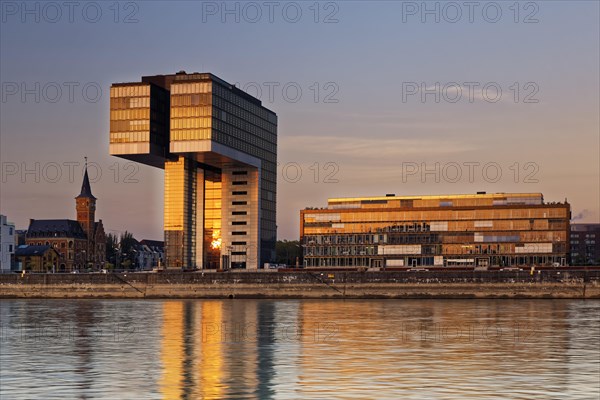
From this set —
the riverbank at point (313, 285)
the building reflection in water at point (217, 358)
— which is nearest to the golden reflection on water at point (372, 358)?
the building reflection in water at point (217, 358)

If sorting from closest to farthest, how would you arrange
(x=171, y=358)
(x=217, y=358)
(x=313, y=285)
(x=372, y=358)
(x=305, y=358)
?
1. (x=372, y=358)
2. (x=305, y=358)
3. (x=217, y=358)
4. (x=171, y=358)
5. (x=313, y=285)

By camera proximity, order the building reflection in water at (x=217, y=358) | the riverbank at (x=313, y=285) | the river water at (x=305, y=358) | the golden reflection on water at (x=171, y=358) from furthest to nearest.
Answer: the riverbank at (x=313, y=285) → the building reflection in water at (x=217, y=358) → the golden reflection on water at (x=171, y=358) → the river water at (x=305, y=358)

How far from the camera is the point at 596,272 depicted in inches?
6152

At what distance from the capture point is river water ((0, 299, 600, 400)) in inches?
1622

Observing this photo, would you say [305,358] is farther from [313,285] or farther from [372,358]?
[313,285]

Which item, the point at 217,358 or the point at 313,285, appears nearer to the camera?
the point at 217,358

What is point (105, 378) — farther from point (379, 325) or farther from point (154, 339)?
point (379, 325)

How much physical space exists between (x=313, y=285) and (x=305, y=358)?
115 meters

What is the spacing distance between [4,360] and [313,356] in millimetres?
18197

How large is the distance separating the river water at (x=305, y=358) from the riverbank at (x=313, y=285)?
212 feet

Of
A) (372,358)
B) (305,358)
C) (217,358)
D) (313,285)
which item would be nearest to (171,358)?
Result: (217,358)

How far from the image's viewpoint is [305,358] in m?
54.2

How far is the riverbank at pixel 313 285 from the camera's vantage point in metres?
157

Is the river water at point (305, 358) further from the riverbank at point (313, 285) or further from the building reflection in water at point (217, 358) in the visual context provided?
the riverbank at point (313, 285)
